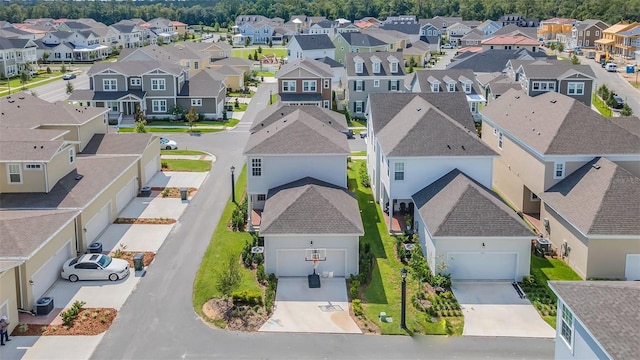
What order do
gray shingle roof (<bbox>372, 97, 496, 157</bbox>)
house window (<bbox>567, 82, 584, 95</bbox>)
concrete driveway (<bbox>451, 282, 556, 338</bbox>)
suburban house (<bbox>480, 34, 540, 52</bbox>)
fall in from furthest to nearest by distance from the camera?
suburban house (<bbox>480, 34, 540, 52</bbox>) → house window (<bbox>567, 82, 584, 95</bbox>) → gray shingle roof (<bbox>372, 97, 496, 157</bbox>) → concrete driveway (<bbox>451, 282, 556, 338</bbox>)

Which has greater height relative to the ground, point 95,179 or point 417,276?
point 95,179

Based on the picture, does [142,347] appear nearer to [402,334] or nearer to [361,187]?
[402,334]

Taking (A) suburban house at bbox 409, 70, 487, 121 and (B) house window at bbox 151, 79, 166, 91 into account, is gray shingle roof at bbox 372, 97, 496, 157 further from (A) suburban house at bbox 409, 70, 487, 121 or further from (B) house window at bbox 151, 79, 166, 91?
(B) house window at bbox 151, 79, 166, 91

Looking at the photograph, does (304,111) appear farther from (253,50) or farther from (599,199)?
(253,50)

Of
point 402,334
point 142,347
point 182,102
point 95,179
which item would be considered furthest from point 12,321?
point 182,102

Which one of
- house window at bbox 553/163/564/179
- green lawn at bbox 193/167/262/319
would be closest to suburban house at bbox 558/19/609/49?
house window at bbox 553/163/564/179

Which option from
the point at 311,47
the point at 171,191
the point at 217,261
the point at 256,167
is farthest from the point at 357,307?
the point at 311,47
